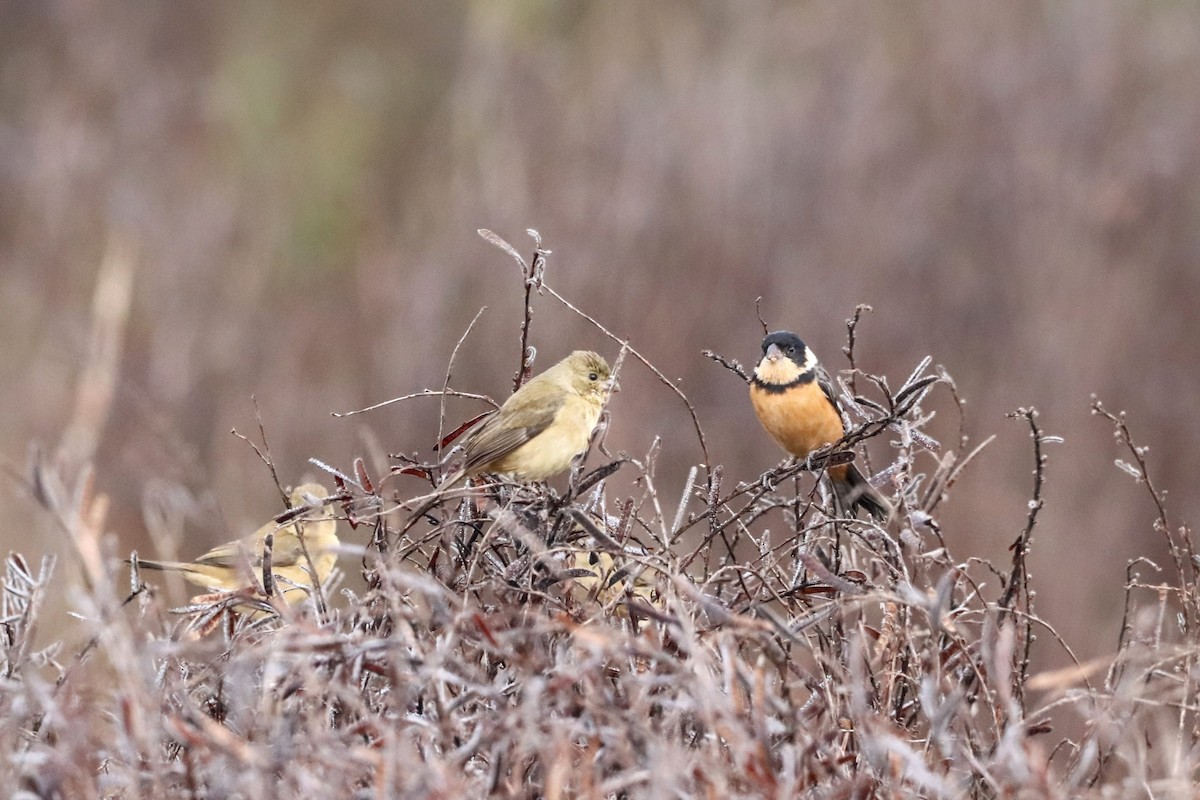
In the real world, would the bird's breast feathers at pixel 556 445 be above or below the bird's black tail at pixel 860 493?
above

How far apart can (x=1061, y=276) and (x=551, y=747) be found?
10.2 metres

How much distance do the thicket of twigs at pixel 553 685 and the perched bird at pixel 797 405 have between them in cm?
217

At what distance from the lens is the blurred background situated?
10.8 meters

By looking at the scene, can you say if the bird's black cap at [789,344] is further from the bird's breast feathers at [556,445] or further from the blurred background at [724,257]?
the blurred background at [724,257]

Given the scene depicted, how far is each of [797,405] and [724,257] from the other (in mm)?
6063

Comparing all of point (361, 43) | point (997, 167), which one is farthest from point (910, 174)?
point (361, 43)

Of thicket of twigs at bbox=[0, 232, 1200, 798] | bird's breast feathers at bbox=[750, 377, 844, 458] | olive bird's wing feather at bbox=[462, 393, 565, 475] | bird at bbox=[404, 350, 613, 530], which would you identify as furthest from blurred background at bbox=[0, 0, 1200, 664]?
thicket of twigs at bbox=[0, 232, 1200, 798]

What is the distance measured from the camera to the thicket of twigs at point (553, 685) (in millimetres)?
2254

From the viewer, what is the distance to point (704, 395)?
11.1 metres

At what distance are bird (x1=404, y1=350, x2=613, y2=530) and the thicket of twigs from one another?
126 centimetres

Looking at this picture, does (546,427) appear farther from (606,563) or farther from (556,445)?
(606,563)

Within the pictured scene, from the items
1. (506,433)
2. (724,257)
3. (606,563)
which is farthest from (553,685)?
(724,257)

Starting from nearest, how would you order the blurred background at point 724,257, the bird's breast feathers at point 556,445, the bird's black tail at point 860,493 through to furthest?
the bird's breast feathers at point 556,445
the bird's black tail at point 860,493
the blurred background at point 724,257

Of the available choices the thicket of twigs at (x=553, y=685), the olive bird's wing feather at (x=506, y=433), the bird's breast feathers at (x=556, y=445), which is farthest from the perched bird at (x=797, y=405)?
the thicket of twigs at (x=553, y=685)
